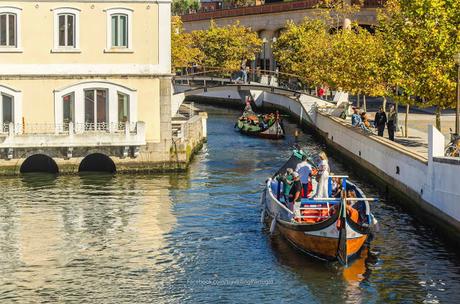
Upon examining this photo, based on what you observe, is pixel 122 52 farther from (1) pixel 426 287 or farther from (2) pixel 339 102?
(2) pixel 339 102

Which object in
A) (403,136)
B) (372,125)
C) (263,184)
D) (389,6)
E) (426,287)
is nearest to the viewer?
(426,287)

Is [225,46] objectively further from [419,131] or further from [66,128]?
[66,128]

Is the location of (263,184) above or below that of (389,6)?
below

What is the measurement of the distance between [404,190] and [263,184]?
9.34 m

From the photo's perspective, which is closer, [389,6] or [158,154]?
[158,154]

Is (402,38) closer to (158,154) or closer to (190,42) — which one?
(158,154)

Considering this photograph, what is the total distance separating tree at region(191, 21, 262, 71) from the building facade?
71.2 metres

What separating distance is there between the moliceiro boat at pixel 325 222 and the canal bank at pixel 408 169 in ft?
10.4

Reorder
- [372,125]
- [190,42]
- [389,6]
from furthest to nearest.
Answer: [190,42] < [389,6] < [372,125]

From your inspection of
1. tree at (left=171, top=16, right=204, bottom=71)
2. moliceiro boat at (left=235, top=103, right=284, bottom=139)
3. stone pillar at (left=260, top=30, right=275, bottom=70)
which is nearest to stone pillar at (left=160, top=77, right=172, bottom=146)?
moliceiro boat at (left=235, top=103, right=284, bottom=139)

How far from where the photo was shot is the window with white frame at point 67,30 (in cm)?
5710

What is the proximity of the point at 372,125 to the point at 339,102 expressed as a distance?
1761 centimetres

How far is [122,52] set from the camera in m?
57.6

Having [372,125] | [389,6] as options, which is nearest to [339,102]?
[389,6]
